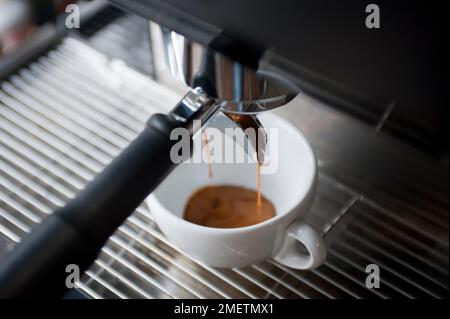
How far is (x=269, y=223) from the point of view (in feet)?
1.20

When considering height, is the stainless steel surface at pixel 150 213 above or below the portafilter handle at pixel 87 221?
above

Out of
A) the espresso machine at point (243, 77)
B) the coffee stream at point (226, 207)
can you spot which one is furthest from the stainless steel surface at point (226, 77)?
the coffee stream at point (226, 207)

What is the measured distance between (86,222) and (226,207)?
198 mm

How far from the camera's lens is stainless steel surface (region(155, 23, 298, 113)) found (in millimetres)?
289

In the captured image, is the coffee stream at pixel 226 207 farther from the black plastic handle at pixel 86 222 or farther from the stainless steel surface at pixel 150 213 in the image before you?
the black plastic handle at pixel 86 222

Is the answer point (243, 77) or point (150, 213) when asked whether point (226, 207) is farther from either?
point (243, 77)

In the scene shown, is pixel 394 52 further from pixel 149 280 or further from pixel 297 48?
pixel 149 280

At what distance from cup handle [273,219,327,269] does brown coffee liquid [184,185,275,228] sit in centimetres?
5

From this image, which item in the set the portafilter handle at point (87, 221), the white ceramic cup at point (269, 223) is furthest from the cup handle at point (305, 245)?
the portafilter handle at point (87, 221)

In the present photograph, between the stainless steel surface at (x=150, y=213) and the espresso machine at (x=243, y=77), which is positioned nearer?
the espresso machine at (x=243, y=77)

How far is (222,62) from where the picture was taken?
0.96 ft

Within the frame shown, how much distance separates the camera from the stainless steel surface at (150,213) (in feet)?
1.34
